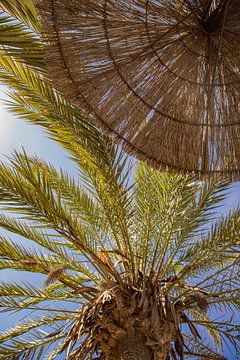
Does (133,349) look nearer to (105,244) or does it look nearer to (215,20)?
(105,244)

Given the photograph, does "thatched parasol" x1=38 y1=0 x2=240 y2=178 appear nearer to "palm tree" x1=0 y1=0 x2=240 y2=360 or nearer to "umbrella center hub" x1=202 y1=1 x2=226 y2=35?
"umbrella center hub" x1=202 y1=1 x2=226 y2=35

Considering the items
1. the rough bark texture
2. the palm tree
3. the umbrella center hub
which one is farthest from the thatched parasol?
the rough bark texture

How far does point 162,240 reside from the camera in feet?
16.3

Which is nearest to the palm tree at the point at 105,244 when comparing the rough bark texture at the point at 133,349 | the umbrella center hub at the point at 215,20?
the rough bark texture at the point at 133,349

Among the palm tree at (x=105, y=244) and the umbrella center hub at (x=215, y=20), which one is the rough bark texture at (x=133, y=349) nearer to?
the palm tree at (x=105, y=244)

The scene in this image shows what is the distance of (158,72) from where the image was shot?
88.0 inches

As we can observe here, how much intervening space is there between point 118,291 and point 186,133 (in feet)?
7.46

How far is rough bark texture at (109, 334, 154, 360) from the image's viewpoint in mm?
3955

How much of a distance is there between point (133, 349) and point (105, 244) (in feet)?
4.82

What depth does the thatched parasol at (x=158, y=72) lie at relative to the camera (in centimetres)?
201

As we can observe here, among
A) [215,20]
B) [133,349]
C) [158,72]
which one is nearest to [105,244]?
[133,349]

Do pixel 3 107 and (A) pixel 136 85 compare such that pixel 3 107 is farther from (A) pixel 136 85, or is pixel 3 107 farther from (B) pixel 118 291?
(A) pixel 136 85

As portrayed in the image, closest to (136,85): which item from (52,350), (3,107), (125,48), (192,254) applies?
(125,48)

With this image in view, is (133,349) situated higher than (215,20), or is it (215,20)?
(215,20)
